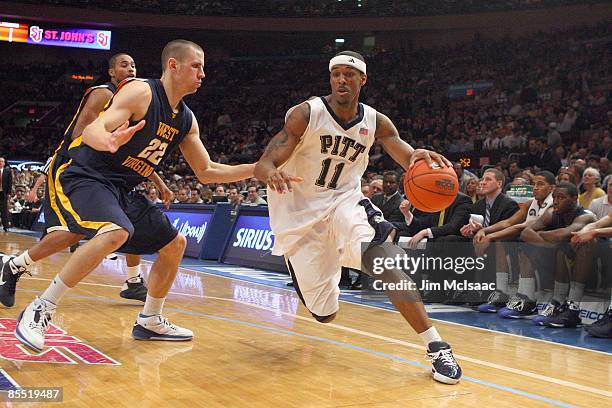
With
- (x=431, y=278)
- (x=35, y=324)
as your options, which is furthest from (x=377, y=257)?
(x=431, y=278)

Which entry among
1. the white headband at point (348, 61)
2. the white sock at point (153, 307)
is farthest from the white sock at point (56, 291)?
the white headband at point (348, 61)

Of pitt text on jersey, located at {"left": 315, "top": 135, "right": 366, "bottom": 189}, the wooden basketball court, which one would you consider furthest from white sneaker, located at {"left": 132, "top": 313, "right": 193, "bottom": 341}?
pitt text on jersey, located at {"left": 315, "top": 135, "right": 366, "bottom": 189}

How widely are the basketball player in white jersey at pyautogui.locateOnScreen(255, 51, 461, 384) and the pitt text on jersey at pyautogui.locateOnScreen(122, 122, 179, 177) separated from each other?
78 centimetres

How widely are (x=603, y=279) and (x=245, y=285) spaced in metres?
4.31

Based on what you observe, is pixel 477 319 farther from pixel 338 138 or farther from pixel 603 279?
pixel 338 138

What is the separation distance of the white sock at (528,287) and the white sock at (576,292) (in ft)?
1.77

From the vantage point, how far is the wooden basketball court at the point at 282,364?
11.4 feet

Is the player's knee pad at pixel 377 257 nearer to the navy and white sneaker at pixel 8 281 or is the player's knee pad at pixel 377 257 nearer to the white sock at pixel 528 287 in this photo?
the navy and white sneaker at pixel 8 281

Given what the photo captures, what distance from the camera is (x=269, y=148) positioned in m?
4.24

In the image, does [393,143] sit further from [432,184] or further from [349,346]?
[349,346]

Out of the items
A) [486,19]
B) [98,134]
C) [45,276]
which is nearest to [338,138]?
[98,134]

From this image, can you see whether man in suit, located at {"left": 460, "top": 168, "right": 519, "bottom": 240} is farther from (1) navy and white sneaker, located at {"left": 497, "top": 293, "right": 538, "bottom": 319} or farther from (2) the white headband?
(2) the white headband

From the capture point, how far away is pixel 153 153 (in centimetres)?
460

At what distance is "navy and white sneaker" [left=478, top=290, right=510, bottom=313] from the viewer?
23.3 ft
